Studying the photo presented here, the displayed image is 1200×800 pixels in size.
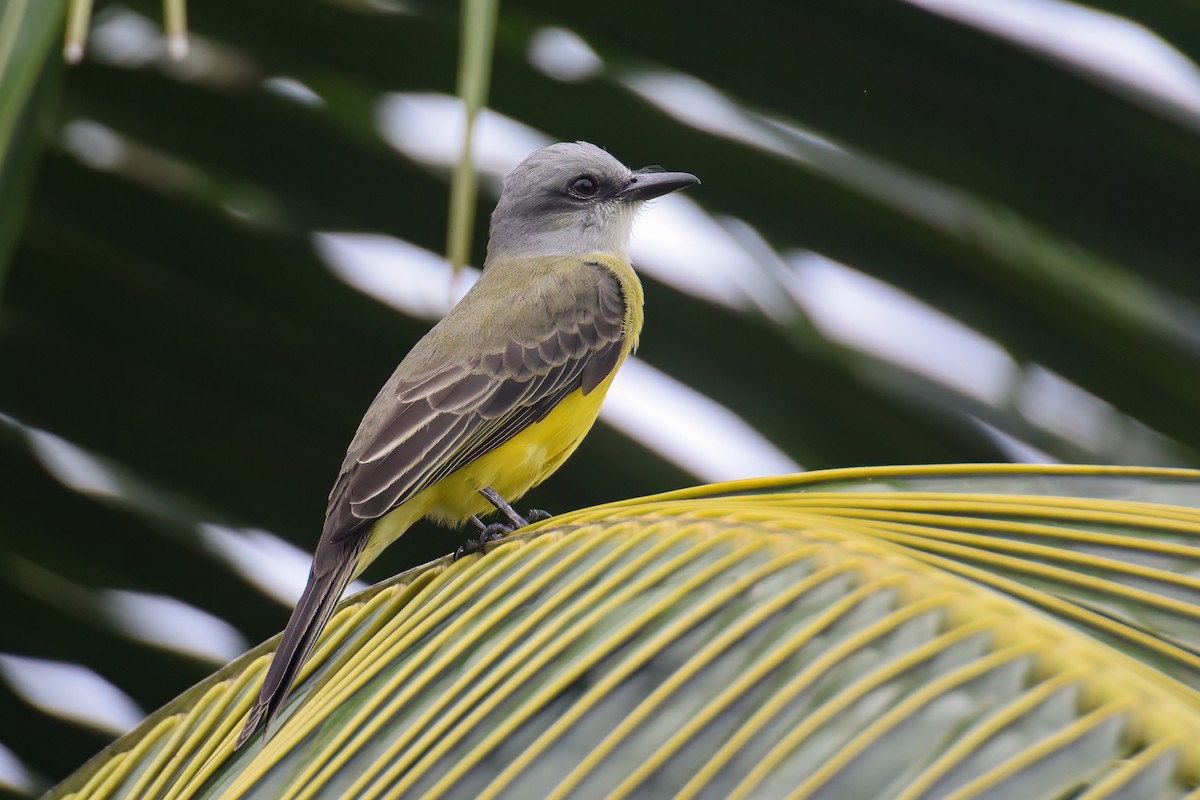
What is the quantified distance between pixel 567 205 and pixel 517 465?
1.58 metres

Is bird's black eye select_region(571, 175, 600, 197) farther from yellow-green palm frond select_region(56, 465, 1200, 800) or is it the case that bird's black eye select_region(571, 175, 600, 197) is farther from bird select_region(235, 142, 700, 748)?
yellow-green palm frond select_region(56, 465, 1200, 800)

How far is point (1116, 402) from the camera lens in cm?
265

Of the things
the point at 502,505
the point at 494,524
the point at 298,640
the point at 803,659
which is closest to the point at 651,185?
the point at 502,505

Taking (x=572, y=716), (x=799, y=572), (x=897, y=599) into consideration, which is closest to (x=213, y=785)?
(x=572, y=716)

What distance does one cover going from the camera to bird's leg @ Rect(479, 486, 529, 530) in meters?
3.19

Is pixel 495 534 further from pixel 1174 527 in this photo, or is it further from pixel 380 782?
pixel 1174 527

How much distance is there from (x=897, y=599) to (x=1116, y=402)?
1.54m

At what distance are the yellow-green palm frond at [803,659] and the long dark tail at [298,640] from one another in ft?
0.18

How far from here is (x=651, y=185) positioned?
4152 millimetres

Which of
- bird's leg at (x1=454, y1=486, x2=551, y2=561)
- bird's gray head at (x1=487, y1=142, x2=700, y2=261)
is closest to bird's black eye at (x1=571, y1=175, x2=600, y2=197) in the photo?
bird's gray head at (x1=487, y1=142, x2=700, y2=261)

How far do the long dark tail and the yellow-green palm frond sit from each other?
0.06 m

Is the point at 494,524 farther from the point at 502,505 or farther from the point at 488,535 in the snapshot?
the point at 502,505

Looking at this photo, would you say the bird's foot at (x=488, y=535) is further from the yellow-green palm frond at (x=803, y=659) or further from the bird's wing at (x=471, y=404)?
the yellow-green palm frond at (x=803, y=659)

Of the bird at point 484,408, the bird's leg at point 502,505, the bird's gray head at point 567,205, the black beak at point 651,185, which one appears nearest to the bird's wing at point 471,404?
the bird at point 484,408
